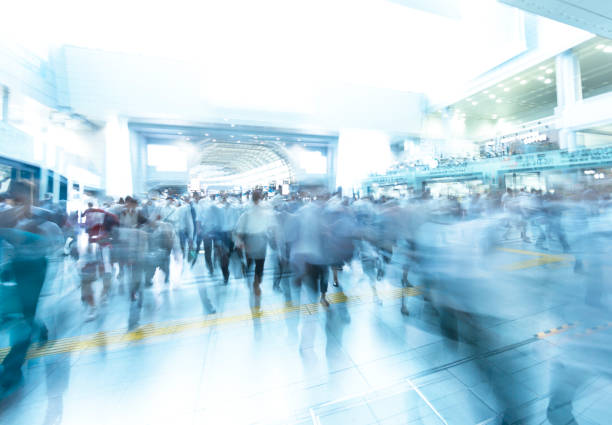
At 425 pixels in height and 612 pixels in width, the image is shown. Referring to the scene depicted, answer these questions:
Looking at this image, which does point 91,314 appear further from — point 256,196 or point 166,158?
point 166,158

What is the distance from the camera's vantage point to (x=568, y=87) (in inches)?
632

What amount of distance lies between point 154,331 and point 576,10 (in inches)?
389

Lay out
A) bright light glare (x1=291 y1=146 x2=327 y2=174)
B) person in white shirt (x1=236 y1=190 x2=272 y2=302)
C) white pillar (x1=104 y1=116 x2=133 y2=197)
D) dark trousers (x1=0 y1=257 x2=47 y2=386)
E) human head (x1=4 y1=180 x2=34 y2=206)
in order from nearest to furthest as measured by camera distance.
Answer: dark trousers (x1=0 y1=257 x2=47 y2=386) → human head (x1=4 y1=180 x2=34 y2=206) → person in white shirt (x1=236 y1=190 x2=272 y2=302) → white pillar (x1=104 y1=116 x2=133 y2=197) → bright light glare (x1=291 y1=146 x2=327 y2=174)

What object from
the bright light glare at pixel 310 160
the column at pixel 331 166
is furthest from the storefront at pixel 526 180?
the bright light glare at pixel 310 160

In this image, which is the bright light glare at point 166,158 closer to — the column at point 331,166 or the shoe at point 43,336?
the column at point 331,166

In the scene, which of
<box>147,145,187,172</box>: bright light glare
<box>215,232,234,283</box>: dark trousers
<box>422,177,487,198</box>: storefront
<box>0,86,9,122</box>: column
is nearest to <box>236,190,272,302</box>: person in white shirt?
<box>215,232,234,283</box>: dark trousers

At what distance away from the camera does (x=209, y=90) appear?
70.3 feet

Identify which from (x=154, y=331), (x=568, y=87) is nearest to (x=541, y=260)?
(x=154, y=331)

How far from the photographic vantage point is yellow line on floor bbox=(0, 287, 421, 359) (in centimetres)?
301

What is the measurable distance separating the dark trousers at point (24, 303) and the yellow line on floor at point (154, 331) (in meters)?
0.75

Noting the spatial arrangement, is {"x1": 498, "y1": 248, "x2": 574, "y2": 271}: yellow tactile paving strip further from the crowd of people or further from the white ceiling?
the white ceiling

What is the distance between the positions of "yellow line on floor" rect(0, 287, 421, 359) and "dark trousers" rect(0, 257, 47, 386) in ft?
2.47

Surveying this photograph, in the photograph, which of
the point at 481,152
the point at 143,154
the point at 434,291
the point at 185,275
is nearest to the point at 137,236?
the point at 185,275

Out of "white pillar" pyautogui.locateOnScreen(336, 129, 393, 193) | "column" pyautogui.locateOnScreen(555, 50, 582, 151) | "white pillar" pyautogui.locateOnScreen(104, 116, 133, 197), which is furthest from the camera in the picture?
"white pillar" pyautogui.locateOnScreen(336, 129, 393, 193)
